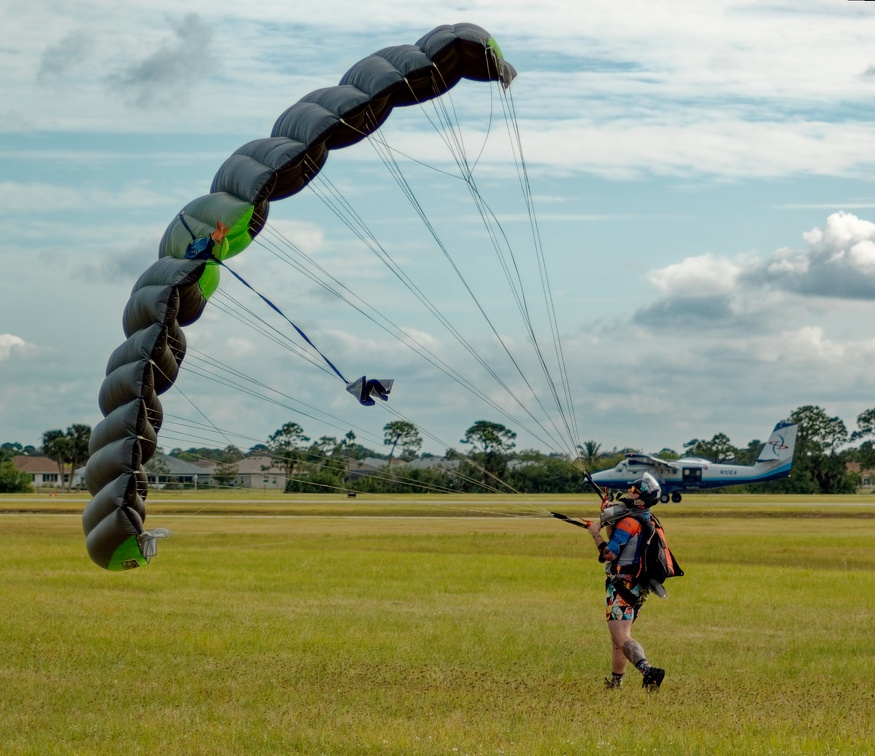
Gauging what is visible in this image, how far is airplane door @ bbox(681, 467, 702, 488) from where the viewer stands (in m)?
78.8

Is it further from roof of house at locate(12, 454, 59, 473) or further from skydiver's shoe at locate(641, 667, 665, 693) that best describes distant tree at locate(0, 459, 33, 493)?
skydiver's shoe at locate(641, 667, 665, 693)

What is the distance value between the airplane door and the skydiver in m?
69.2

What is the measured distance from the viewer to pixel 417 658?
42.1 feet

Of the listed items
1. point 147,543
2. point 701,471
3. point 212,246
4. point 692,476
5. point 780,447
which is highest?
point 780,447

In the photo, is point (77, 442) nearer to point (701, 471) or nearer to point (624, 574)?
point (701, 471)

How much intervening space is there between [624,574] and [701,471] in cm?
6996

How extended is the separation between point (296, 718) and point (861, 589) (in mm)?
14593

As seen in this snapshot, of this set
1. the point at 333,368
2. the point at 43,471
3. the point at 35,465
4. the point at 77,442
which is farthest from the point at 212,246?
the point at 35,465

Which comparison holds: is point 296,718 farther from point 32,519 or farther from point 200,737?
point 32,519

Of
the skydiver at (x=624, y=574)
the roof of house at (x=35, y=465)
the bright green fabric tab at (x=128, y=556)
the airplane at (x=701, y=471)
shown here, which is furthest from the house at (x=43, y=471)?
the skydiver at (x=624, y=574)

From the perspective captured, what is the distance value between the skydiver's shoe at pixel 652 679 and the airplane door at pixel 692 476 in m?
69.6

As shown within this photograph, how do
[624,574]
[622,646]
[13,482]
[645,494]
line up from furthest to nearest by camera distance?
[13,482]
[645,494]
[624,574]
[622,646]

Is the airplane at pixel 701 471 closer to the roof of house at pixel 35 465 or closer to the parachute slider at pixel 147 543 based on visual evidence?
the parachute slider at pixel 147 543

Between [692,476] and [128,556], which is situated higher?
[692,476]
